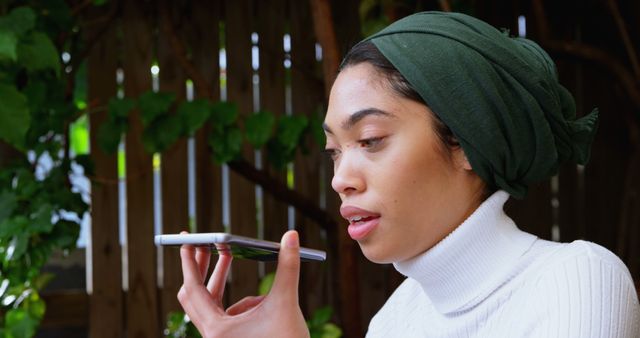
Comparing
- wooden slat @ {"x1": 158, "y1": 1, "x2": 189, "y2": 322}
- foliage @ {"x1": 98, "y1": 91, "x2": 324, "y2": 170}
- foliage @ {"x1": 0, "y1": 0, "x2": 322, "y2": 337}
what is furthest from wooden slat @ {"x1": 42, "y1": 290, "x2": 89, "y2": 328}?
foliage @ {"x1": 98, "y1": 91, "x2": 324, "y2": 170}

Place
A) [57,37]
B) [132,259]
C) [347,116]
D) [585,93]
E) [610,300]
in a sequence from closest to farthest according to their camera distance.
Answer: [610,300] < [347,116] < [57,37] < [132,259] < [585,93]

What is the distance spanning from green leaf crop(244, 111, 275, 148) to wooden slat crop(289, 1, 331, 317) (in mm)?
536

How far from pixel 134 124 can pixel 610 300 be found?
2.95 m

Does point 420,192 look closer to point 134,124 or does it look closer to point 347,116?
point 347,116

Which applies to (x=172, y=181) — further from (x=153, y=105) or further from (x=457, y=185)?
(x=457, y=185)

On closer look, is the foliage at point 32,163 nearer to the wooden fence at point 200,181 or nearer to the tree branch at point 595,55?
the wooden fence at point 200,181

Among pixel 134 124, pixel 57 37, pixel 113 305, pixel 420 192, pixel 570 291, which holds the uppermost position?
pixel 57 37

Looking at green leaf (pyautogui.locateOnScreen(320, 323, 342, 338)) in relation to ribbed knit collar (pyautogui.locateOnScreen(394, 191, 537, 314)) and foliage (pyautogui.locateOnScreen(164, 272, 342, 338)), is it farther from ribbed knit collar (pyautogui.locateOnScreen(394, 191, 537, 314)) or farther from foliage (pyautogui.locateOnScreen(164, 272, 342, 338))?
ribbed knit collar (pyautogui.locateOnScreen(394, 191, 537, 314))

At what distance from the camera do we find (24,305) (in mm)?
3342

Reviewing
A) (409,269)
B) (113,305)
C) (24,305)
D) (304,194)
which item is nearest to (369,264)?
(304,194)

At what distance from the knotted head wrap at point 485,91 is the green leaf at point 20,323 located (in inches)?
84.4

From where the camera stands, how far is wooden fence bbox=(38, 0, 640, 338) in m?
3.93

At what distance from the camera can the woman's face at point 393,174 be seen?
1271 mm

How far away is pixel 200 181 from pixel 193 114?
60 cm
